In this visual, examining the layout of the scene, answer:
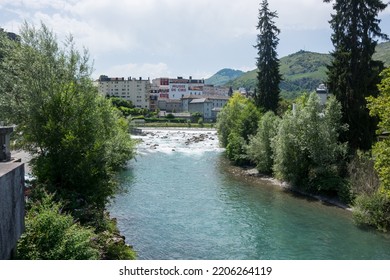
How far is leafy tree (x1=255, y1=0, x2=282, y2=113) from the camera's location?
48.0 meters

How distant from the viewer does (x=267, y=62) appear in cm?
4859

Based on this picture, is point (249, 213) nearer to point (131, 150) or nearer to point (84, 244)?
point (84, 244)

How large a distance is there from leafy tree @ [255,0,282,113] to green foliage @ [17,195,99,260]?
132ft

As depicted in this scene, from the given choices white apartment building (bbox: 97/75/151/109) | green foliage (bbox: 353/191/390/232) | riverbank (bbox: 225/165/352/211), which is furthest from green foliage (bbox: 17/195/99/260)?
white apartment building (bbox: 97/75/151/109)

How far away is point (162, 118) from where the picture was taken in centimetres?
13962

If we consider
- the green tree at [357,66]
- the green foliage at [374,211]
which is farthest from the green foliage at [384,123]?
the green tree at [357,66]

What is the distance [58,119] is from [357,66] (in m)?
23.4

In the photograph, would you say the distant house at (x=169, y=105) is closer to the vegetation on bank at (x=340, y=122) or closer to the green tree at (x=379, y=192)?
the vegetation on bank at (x=340, y=122)

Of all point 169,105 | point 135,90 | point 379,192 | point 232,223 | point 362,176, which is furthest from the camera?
point 169,105

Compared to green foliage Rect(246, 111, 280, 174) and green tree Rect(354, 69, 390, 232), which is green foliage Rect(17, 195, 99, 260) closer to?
green tree Rect(354, 69, 390, 232)

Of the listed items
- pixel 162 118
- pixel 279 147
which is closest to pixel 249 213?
pixel 279 147

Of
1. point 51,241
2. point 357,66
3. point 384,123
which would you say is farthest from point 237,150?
point 51,241

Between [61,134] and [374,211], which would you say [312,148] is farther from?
[61,134]

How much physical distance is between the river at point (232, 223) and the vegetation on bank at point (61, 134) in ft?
11.3
